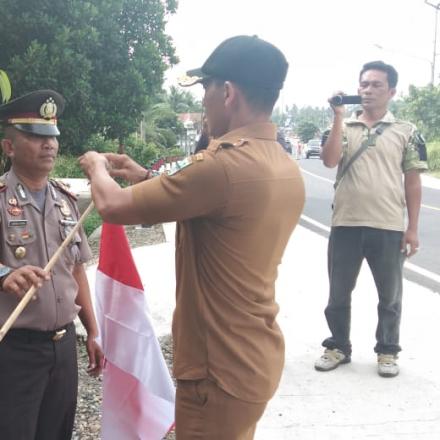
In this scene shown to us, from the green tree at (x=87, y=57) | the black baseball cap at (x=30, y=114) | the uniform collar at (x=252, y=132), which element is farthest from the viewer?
the green tree at (x=87, y=57)

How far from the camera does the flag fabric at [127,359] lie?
2541 mm

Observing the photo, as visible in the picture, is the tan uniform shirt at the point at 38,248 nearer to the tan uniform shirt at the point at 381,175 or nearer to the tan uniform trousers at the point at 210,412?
the tan uniform trousers at the point at 210,412

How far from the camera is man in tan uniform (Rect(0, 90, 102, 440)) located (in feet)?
6.56

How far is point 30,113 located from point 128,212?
0.91 metres

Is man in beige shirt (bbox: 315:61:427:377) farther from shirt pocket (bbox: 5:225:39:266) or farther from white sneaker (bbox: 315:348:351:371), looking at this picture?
shirt pocket (bbox: 5:225:39:266)

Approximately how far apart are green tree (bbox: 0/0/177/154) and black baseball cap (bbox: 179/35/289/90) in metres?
5.28

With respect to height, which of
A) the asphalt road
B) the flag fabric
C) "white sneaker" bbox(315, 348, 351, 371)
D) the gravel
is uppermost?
the flag fabric

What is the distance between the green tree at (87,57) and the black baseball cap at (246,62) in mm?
5281

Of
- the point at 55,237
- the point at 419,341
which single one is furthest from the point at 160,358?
Result: the point at 419,341

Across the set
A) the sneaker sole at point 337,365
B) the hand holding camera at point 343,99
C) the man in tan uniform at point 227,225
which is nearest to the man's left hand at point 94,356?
the man in tan uniform at point 227,225

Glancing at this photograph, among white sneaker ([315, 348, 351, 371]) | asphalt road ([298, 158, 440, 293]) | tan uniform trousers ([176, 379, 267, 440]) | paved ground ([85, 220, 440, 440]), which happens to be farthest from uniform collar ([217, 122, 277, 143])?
asphalt road ([298, 158, 440, 293])

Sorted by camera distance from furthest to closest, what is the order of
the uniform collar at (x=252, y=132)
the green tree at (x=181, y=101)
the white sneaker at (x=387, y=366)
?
the green tree at (x=181, y=101) → the white sneaker at (x=387, y=366) → the uniform collar at (x=252, y=132)

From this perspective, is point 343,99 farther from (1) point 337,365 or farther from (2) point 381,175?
(1) point 337,365

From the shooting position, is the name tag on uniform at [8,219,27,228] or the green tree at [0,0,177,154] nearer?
the name tag on uniform at [8,219,27,228]
